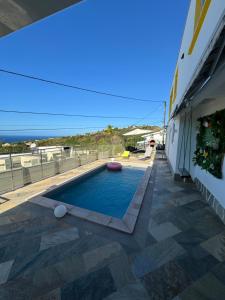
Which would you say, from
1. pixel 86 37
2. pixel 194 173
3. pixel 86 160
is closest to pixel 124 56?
pixel 86 37

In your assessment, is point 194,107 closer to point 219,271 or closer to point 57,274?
point 219,271

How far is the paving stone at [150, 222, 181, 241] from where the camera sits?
9.83ft

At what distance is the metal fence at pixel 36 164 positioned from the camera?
220 inches

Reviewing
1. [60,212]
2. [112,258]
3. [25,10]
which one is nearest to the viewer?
[25,10]

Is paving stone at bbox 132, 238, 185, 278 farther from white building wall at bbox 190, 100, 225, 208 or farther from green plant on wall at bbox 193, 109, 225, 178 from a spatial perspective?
green plant on wall at bbox 193, 109, 225, 178

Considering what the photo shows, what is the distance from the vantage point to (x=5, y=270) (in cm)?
229

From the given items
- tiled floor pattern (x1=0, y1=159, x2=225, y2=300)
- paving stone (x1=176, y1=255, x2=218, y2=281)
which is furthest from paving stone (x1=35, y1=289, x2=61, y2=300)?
paving stone (x1=176, y1=255, x2=218, y2=281)

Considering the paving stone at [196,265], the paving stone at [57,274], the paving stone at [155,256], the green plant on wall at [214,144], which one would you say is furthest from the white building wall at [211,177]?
the paving stone at [57,274]

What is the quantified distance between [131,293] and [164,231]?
1.47 meters

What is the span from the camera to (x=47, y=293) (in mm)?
1939

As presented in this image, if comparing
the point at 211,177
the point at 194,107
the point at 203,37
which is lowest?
the point at 211,177

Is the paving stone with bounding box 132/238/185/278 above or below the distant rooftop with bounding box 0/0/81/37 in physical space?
below

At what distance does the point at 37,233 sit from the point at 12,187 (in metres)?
3.26

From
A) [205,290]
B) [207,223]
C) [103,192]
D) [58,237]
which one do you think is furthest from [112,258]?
[103,192]
